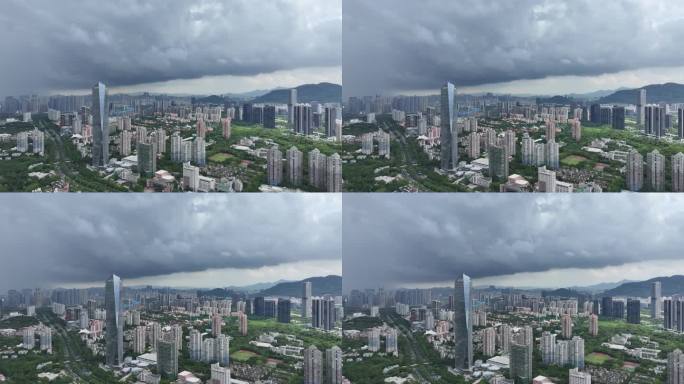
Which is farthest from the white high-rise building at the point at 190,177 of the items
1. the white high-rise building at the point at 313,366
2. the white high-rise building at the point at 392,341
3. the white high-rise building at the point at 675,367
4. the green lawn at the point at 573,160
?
the white high-rise building at the point at 675,367

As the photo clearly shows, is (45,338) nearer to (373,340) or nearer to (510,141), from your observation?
(373,340)

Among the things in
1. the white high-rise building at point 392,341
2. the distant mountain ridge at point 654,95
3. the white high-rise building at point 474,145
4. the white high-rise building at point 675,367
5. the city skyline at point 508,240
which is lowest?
the white high-rise building at point 675,367

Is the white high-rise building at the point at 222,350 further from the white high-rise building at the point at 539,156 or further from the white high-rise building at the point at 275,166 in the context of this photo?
the white high-rise building at the point at 539,156

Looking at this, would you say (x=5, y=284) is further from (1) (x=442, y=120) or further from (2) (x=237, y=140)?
(1) (x=442, y=120)

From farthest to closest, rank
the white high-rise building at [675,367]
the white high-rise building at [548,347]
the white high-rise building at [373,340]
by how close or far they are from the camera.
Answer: the white high-rise building at [373,340] → the white high-rise building at [548,347] → the white high-rise building at [675,367]

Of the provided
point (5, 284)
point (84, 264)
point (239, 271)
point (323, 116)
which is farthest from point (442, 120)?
point (5, 284)

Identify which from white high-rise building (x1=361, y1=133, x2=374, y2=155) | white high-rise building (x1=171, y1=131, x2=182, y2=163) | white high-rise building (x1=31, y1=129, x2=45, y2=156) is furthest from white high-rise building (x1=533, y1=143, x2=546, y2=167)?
white high-rise building (x1=31, y1=129, x2=45, y2=156)

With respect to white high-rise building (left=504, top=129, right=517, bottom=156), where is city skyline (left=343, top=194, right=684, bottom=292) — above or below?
below

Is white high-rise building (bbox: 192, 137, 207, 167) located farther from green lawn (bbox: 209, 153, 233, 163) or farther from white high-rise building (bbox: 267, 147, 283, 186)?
white high-rise building (bbox: 267, 147, 283, 186)
